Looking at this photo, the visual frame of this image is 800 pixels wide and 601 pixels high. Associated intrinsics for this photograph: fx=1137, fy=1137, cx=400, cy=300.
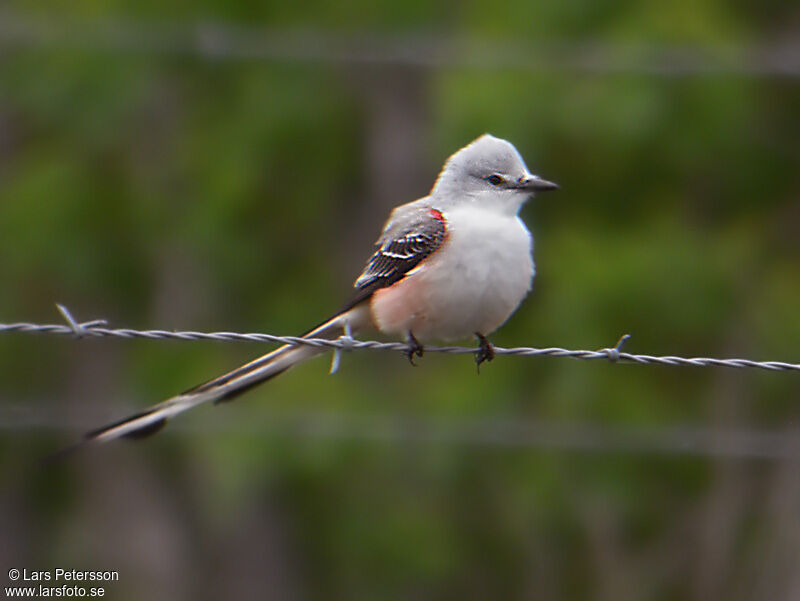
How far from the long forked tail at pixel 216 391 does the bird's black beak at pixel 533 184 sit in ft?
3.41

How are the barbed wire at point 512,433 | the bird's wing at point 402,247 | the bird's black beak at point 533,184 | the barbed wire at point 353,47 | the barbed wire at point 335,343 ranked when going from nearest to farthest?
the barbed wire at point 335,343
the bird's wing at point 402,247
the bird's black beak at point 533,184
the barbed wire at point 353,47
the barbed wire at point 512,433

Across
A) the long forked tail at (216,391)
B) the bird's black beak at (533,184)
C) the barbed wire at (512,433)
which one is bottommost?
the barbed wire at (512,433)

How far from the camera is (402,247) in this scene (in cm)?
491

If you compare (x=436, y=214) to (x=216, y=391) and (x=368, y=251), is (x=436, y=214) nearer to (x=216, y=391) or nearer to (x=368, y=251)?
(x=216, y=391)

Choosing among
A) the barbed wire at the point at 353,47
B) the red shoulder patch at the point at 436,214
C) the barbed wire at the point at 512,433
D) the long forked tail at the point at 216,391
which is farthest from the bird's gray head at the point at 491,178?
the barbed wire at the point at 512,433

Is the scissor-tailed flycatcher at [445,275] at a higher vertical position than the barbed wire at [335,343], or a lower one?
higher

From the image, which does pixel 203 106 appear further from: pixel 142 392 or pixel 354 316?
pixel 354 316

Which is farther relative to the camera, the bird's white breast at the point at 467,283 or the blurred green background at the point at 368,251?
the blurred green background at the point at 368,251

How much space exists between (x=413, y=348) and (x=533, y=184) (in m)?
0.94

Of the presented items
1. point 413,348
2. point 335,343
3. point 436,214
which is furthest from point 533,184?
point 335,343

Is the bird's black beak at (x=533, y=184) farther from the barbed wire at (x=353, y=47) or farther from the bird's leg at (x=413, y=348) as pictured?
the barbed wire at (x=353, y=47)

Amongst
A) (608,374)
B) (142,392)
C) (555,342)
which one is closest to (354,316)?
(555,342)

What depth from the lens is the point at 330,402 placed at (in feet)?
28.7

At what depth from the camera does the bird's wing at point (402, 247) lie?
15.9ft
